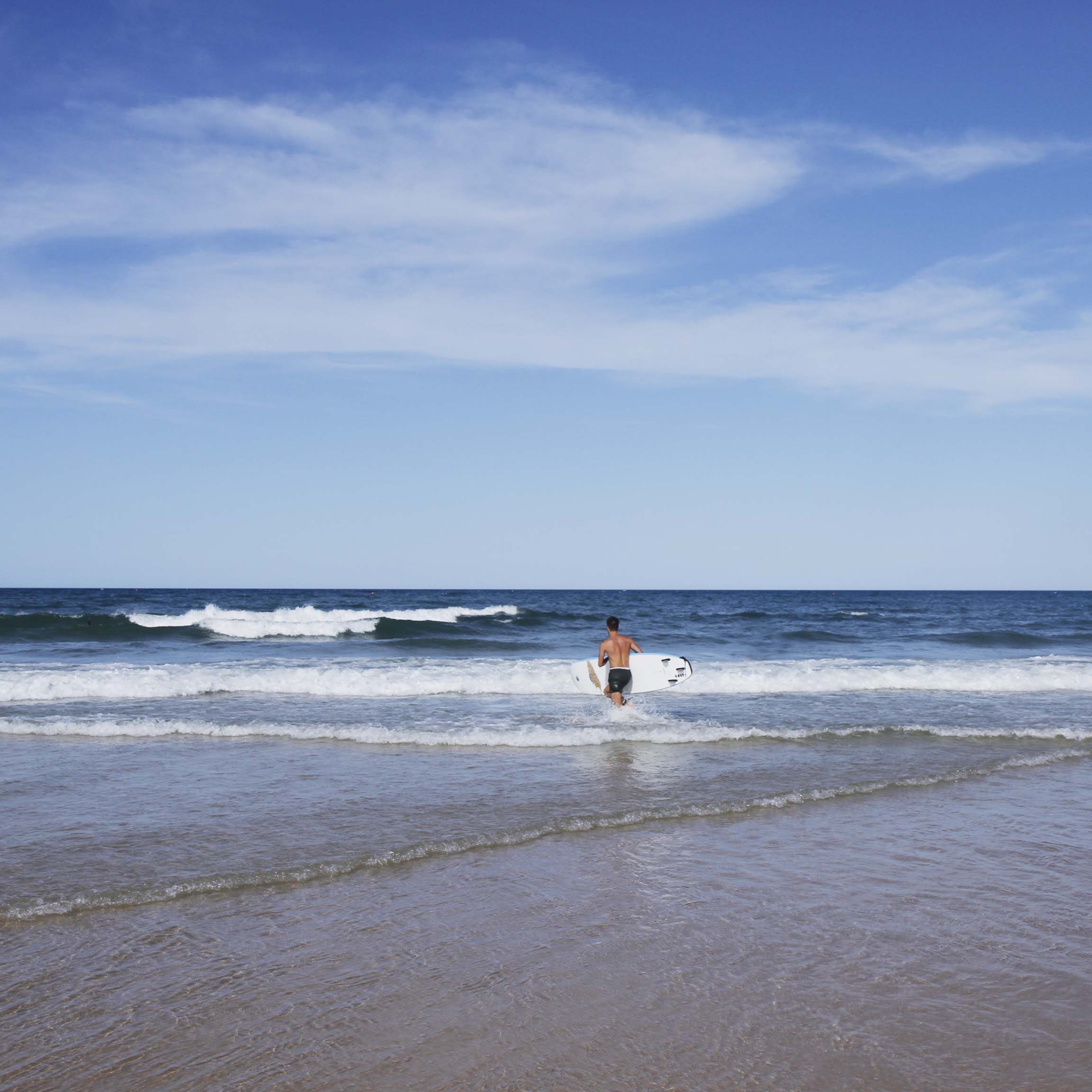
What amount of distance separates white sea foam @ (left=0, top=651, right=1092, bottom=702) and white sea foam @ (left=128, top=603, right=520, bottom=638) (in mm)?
13240

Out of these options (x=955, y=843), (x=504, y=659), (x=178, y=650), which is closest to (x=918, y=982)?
(x=955, y=843)

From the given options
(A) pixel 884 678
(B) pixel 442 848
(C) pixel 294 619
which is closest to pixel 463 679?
(A) pixel 884 678

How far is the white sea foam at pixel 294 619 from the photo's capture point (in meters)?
34.5

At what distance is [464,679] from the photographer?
17812mm

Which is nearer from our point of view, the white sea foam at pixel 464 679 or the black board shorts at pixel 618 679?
the black board shorts at pixel 618 679

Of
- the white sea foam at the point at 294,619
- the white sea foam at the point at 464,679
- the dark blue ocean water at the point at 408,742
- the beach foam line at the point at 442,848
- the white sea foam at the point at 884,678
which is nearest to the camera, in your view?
the beach foam line at the point at 442,848

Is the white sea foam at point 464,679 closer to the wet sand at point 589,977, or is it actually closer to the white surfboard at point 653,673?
the white surfboard at point 653,673

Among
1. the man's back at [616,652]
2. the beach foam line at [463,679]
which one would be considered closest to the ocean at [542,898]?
the man's back at [616,652]

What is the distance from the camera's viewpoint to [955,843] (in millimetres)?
7004

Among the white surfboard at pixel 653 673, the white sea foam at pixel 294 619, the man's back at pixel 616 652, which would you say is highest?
the man's back at pixel 616 652

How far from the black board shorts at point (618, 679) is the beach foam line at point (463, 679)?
299cm

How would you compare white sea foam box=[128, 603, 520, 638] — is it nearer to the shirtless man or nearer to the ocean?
the ocean

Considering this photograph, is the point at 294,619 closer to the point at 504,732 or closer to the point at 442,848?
the point at 504,732

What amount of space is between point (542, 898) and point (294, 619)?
38280 mm
